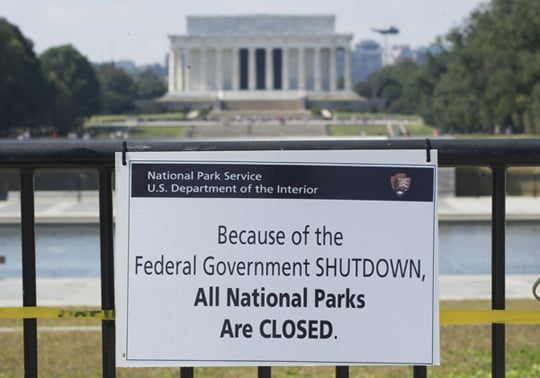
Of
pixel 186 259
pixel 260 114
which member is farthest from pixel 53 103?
pixel 186 259

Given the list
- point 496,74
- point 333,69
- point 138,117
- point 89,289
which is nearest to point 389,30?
point 333,69

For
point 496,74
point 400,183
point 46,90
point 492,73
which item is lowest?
point 400,183

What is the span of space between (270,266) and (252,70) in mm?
Answer: 124626

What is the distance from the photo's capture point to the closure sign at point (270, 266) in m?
Answer: 3.00

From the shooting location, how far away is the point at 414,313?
3.02 metres

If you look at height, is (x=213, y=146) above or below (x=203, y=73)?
below

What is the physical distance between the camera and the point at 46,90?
82125 mm

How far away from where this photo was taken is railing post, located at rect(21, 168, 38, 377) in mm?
3217

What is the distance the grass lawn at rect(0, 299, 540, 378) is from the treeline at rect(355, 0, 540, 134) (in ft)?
151

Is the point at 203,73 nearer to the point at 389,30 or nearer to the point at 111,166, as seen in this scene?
the point at 389,30

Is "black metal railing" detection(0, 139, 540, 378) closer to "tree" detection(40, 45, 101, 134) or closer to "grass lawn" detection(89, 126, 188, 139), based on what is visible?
"grass lawn" detection(89, 126, 188, 139)

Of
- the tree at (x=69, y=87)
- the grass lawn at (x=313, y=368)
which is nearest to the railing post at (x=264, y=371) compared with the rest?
the grass lawn at (x=313, y=368)

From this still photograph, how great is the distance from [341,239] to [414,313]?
324mm

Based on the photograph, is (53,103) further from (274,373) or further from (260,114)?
(274,373)
